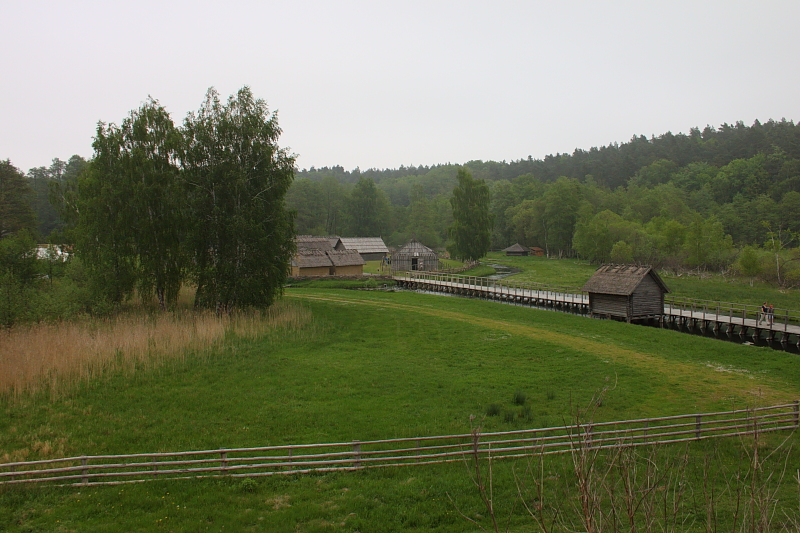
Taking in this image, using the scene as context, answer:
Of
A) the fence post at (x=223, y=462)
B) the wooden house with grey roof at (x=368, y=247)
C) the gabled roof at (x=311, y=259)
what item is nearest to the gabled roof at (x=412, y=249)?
the gabled roof at (x=311, y=259)

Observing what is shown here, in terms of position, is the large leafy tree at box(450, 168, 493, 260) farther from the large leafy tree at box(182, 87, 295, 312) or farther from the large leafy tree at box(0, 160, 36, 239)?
the large leafy tree at box(0, 160, 36, 239)

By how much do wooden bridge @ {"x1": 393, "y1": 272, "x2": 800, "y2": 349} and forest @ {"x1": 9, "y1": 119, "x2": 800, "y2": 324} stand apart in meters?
18.4

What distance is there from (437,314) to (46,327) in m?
21.2

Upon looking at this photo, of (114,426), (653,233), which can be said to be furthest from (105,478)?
(653,233)

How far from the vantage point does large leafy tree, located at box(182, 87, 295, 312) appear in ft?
96.6

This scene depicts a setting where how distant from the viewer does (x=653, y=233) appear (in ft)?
225

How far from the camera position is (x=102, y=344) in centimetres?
1952

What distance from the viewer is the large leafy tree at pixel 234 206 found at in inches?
1159

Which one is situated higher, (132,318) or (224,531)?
(132,318)

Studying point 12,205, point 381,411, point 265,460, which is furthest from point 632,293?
point 12,205

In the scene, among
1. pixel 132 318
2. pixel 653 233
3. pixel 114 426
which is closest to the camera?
pixel 114 426

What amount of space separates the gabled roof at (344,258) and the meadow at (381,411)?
92.1 ft

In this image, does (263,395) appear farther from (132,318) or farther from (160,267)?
(160,267)

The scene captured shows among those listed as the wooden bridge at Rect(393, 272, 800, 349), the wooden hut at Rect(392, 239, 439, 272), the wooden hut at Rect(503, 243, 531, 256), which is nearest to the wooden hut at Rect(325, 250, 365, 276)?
the wooden bridge at Rect(393, 272, 800, 349)
